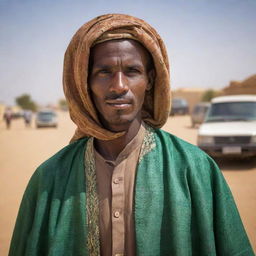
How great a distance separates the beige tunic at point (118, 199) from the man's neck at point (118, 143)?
3 cm

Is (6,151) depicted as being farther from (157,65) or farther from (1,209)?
(157,65)

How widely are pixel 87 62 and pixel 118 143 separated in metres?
0.48

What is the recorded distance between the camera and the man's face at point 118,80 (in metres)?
1.62

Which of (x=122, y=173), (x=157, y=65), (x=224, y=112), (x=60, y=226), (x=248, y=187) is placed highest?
(x=157, y=65)

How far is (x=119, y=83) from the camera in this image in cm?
160

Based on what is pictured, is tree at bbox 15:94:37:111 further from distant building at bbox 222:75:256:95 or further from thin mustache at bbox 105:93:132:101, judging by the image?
thin mustache at bbox 105:93:132:101

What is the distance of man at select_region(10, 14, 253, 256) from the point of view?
5.12ft

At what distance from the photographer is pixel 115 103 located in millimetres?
1611

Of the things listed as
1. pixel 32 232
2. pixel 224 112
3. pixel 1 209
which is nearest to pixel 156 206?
pixel 32 232

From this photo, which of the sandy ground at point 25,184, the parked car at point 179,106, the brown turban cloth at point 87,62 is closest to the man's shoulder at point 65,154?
the brown turban cloth at point 87,62

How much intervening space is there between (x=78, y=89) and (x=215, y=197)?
37.9 inches

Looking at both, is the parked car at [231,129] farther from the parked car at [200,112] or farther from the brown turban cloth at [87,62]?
the parked car at [200,112]

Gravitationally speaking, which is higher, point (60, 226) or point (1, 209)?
point (60, 226)

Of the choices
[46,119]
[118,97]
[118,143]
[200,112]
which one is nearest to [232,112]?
[118,143]
